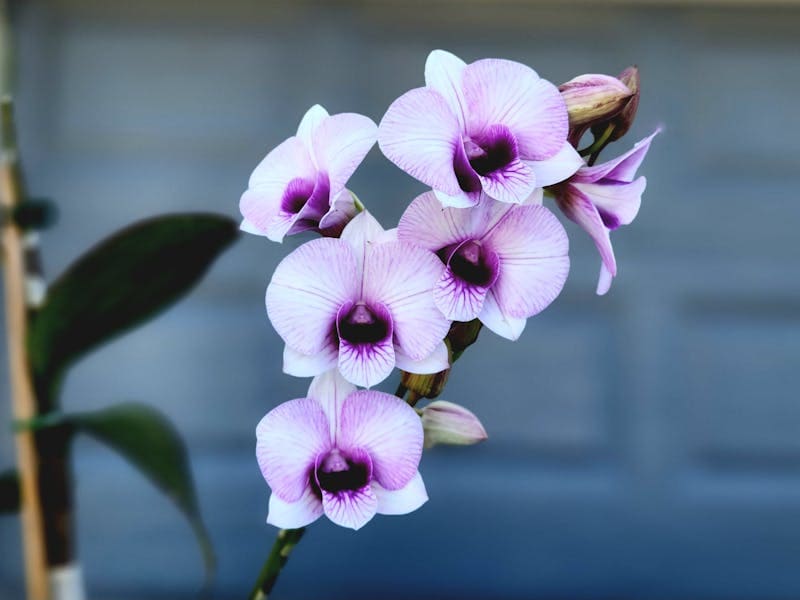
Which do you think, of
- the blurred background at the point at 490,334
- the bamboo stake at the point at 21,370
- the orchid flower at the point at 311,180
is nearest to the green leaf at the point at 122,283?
the bamboo stake at the point at 21,370

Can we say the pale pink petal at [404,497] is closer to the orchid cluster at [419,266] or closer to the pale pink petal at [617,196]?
the orchid cluster at [419,266]

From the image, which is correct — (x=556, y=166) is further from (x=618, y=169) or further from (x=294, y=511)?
(x=294, y=511)

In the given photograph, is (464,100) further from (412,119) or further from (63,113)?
(63,113)

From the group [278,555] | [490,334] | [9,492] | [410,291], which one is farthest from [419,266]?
[490,334]

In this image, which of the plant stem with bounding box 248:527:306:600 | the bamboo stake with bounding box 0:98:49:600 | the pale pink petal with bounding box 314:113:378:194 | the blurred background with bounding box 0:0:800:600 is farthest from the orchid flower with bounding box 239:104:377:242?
the blurred background with bounding box 0:0:800:600

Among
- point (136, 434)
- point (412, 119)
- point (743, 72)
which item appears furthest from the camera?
point (743, 72)

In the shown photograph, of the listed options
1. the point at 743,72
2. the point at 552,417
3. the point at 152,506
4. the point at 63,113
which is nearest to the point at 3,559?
the point at 152,506

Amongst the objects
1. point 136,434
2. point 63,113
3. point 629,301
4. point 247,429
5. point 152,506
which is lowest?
point 152,506
